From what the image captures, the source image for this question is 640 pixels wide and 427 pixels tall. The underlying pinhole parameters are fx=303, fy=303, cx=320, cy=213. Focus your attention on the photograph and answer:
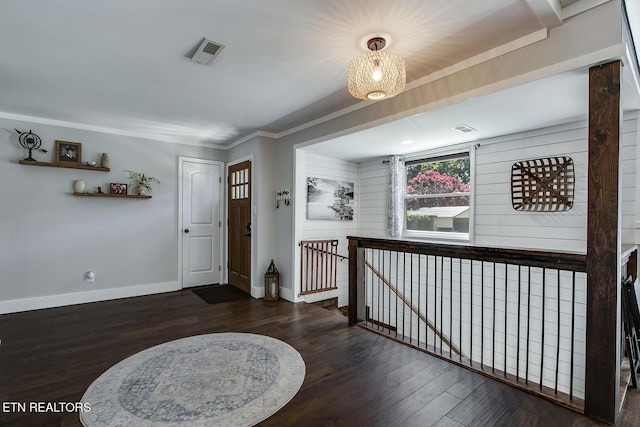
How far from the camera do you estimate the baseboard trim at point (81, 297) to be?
3881 mm

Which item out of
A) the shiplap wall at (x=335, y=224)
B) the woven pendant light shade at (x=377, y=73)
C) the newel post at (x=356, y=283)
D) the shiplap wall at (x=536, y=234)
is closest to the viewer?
the woven pendant light shade at (x=377, y=73)

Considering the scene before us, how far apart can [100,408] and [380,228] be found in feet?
13.7

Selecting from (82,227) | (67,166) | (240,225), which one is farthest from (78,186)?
(240,225)

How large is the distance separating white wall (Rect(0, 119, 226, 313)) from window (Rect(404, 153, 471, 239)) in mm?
3819

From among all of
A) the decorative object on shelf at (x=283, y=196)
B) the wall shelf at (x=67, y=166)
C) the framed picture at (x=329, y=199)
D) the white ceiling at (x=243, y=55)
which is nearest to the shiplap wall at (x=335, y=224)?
the framed picture at (x=329, y=199)

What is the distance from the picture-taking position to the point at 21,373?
240 centimetres

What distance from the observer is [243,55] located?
8.11 feet

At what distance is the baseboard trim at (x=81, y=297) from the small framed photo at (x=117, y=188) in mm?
1441

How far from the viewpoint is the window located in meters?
4.21

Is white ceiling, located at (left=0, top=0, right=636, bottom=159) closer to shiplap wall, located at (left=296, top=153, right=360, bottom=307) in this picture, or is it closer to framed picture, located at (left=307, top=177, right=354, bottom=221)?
shiplap wall, located at (left=296, top=153, right=360, bottom=307)

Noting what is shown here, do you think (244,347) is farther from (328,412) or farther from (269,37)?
(269,37)

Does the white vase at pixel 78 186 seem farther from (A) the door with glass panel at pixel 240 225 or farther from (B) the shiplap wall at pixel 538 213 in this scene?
(B) the shiplap wall at pixel 538 213

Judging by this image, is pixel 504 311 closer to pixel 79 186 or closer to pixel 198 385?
pixel 198 385

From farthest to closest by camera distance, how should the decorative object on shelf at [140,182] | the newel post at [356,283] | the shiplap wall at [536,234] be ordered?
the decorative object on shelf at [140,182] → the newel post at [356,283] → the shiplap wall at [536,234]
